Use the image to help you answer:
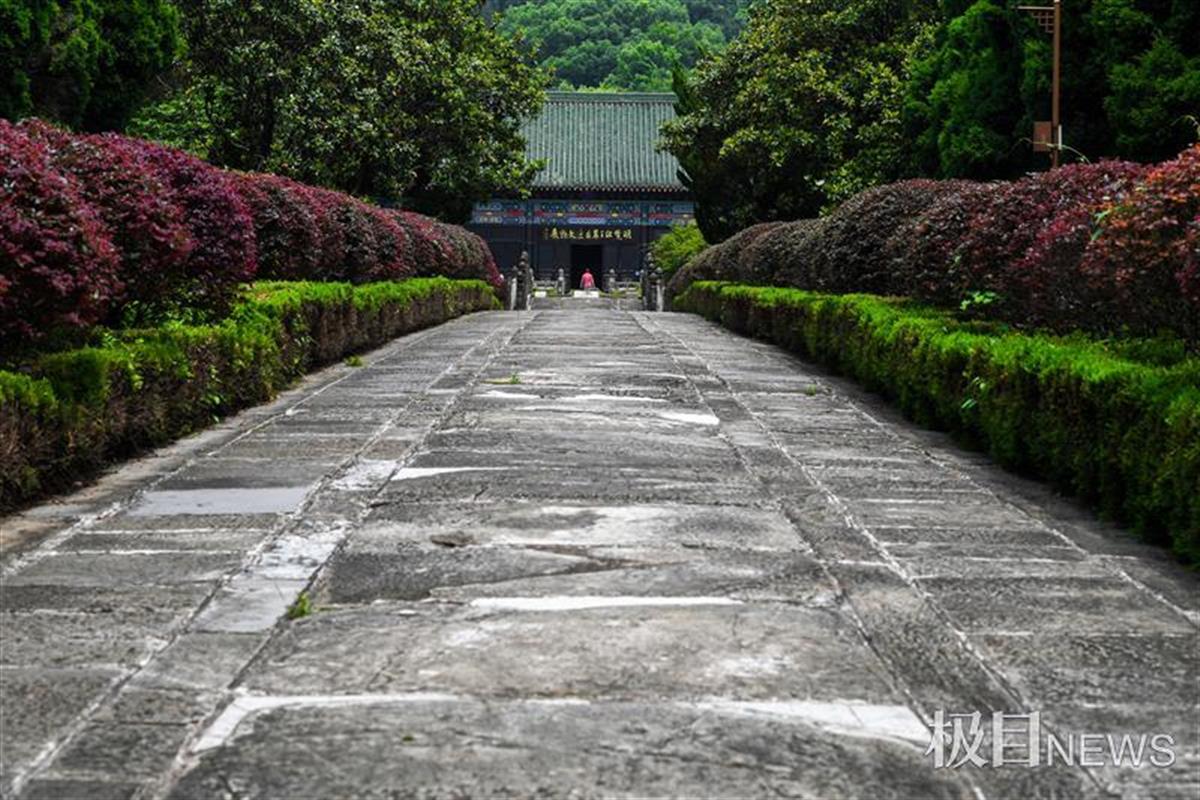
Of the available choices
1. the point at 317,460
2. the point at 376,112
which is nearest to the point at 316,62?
the point at 376,112

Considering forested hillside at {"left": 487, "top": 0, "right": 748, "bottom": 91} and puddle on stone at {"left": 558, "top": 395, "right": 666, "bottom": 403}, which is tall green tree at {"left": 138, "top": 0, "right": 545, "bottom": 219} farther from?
forested hillside at {"left": 487, "top": 0, "right": 748, "bottom": 91}

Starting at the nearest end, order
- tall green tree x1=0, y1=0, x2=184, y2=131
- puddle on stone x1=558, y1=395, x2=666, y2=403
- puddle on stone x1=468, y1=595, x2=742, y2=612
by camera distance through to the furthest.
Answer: puddle on stone x1=468, y1=595, x2=742, y2=612 → puddle on stone x1=558, y1=395, x2=666, y2=403 → tall green tree x1=0, y1=0, x2=184, y2=131

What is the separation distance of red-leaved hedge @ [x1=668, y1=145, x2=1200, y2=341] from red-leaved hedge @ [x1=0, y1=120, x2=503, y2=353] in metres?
5.10

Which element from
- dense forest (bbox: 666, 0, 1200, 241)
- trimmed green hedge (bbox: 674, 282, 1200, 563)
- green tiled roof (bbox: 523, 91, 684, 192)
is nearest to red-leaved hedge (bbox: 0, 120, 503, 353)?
trimmed green hedge (bbox: 674, 282, 1200, 563)

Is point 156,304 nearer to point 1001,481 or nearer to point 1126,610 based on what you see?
point 1001,481

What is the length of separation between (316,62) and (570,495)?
19402 mm

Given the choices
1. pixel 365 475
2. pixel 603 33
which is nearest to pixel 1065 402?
pixel 365 475

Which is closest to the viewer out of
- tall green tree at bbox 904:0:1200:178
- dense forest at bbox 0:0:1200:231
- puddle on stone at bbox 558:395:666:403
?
puddle on stone at bbox 558:395:666:403

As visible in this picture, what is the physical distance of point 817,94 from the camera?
2469 centimetres

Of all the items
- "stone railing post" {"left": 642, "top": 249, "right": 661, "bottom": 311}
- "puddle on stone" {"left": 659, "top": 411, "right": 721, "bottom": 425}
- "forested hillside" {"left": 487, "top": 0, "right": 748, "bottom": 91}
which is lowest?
"stone railing post" {"left": 642, "top": 249, "right": 661, "bottom": 311}

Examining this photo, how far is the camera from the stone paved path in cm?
306

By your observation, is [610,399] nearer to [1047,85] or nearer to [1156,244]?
[1156,244]

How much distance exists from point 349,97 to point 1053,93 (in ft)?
42.4

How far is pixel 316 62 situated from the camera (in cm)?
2389
